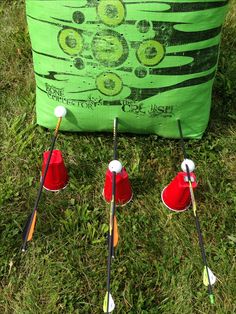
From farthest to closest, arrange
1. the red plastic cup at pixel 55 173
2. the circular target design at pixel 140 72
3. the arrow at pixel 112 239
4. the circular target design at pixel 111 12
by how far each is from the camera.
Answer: the red plastic cup at pixel 55 173 < the circular target design at pixel 140 72 < the circular target design at pixel 111 12 < the arrow at pixel 112 239

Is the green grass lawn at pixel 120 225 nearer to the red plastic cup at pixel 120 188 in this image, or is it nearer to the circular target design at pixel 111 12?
the red plastic cup at pixel 120 188

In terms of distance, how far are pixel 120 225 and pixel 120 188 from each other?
0.17m

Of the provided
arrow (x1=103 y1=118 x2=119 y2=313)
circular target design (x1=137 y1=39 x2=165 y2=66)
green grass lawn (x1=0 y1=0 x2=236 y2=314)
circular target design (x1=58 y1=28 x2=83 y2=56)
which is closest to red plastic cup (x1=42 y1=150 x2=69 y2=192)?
green grass lawn (x1=0 y1=0 x2=236 y2=314)

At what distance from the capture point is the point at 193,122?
6.49 feet

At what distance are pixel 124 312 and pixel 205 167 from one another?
827mm

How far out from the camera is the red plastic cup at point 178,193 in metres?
1.77

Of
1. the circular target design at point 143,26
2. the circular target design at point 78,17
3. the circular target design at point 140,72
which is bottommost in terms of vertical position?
the circular target design at point 140,72

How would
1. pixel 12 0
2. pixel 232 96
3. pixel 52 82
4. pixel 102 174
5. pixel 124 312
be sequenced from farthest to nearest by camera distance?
pixel 12 0 → pixel 232 96 → pixel 102 174 → pixel 52 82 → pixel 124 312

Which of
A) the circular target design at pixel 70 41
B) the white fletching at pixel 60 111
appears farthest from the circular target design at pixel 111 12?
the white fletching at pixel 60 111

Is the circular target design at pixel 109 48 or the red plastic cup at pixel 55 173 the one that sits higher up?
the circular target design at pixel 109 48

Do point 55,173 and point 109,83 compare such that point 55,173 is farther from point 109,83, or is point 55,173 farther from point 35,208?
point 109,83

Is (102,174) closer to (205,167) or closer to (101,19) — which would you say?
(205,167)

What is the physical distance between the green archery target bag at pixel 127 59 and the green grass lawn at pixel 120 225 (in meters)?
0.19

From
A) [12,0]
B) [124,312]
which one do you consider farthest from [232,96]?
[12,0]
